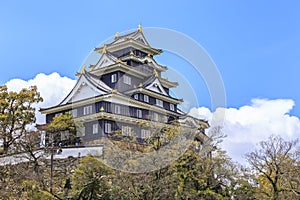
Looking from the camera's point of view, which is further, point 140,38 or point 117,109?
point 140,38

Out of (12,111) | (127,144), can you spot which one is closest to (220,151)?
(127,144)

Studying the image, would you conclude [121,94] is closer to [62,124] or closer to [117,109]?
[117,109]

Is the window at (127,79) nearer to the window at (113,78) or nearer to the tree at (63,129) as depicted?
the window at (113,78)

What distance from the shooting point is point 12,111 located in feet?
76.3

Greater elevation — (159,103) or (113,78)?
(113,78)

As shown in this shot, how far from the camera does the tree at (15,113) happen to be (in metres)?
22.3

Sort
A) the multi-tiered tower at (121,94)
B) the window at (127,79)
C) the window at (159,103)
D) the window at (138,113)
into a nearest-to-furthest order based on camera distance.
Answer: the multi-tiered tower at (121,94), the window at (138,113), the window at (127,79), the window at (159,103)

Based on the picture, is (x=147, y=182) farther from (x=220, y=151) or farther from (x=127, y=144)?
(x=220, y=151)

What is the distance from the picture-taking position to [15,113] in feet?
76.1

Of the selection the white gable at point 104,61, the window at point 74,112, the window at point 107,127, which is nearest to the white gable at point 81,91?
the window at point 74,112

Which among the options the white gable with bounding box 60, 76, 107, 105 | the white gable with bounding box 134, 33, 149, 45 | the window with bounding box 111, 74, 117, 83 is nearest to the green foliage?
the white gable with bounding box 60, 76, 107, 105

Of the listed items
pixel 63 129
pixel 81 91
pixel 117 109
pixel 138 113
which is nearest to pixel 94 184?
pixel 63 129

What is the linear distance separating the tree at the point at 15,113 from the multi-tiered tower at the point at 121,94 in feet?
10.4

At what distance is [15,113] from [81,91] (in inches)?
222
